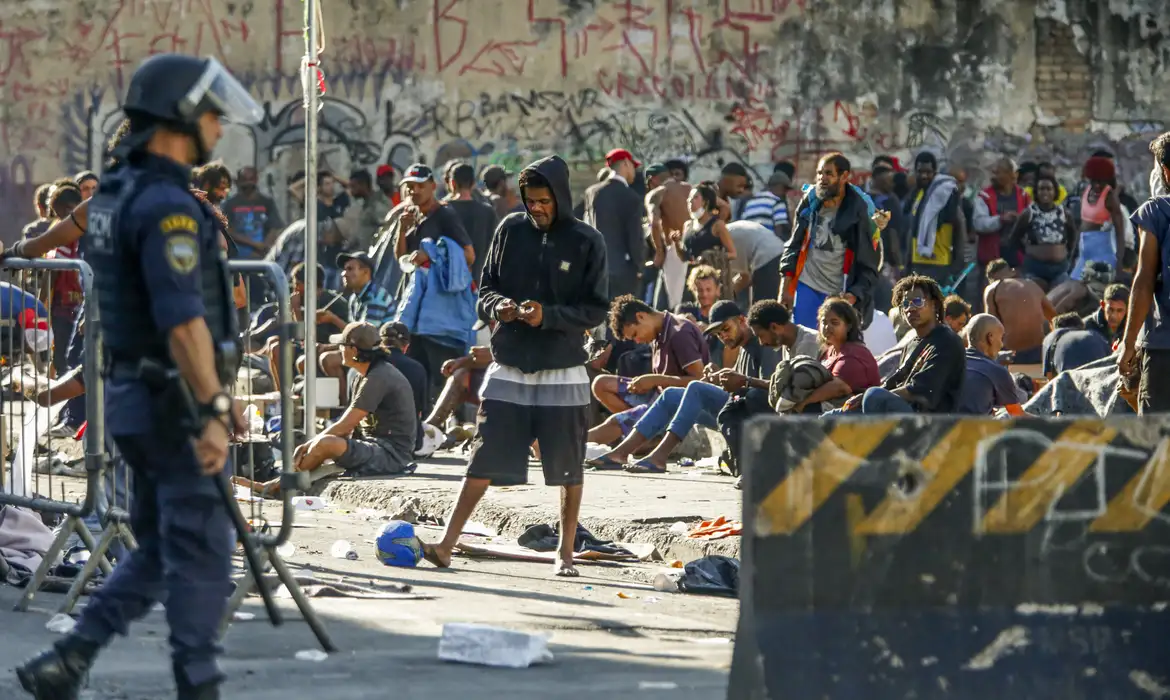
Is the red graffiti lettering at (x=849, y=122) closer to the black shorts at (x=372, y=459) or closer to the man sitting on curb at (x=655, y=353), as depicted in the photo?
the man sitting on curb at (x=655, y=353)

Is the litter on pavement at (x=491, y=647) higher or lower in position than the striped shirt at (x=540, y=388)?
lower

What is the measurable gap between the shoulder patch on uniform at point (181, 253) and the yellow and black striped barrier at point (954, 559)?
4.73ft

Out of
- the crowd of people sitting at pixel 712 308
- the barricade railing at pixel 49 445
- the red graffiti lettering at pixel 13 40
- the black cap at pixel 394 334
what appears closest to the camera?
the barricade railing at pixel 49 445

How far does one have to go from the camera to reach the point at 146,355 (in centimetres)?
519

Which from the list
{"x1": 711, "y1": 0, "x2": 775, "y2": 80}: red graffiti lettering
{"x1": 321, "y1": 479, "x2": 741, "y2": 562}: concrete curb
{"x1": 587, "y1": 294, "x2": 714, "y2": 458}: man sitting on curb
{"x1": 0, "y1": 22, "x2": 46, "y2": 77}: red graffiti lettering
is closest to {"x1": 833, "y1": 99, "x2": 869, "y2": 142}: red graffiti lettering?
{"x1": 711, "y1": 0, "x2": 775, "y2": 80}: red graffiti lettering

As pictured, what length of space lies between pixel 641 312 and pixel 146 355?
7.86 metres

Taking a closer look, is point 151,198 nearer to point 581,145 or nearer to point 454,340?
point 454,340

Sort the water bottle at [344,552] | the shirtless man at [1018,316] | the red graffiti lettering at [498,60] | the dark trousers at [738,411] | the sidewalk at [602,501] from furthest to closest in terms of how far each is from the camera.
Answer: the red graffiti lettering at [498,60] → the shirtless man at [1018,316] → the dark trousers at [738,411] → the sidewalk at [602,501] → the water bottle at [344,552]

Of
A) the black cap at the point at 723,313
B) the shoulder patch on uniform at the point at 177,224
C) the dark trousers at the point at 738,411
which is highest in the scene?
the shoulder patch on uniform at the point at 177,224

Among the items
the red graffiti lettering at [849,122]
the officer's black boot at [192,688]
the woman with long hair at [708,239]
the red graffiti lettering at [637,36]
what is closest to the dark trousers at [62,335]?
the woman with long hair at [708,239]

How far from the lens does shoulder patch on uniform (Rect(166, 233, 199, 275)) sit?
16.4 ft

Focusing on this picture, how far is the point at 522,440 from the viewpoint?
29.7 ft

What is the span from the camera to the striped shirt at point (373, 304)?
1492 cm

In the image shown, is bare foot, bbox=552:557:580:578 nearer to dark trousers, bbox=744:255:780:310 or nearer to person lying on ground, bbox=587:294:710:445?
person lying on ground, bbox=587:294:710:445
